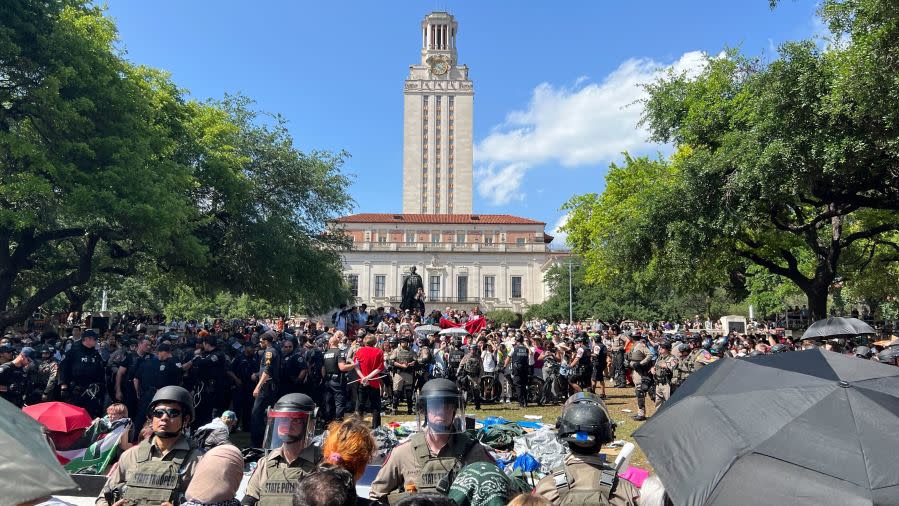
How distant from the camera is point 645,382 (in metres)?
13.1

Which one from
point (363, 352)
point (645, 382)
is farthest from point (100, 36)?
point (645, 382)

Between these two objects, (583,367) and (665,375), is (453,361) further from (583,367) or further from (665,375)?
(665,375)

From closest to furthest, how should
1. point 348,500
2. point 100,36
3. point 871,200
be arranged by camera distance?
point 348,500 → point 871,200 → point 100,36

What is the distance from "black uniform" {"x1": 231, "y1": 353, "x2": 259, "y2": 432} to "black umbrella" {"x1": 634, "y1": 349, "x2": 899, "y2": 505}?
9477 millimetres

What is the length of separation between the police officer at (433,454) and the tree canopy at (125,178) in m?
16.5

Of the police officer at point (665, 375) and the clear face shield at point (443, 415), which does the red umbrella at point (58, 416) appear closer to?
the clear face shield at point (443, 415)

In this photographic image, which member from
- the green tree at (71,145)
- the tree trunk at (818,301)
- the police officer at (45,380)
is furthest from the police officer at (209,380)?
the tree trunk at (818,301)

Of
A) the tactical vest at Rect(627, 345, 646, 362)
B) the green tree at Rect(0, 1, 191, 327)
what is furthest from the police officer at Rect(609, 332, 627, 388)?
the green tree at Rect(0, 1, 191, 327)

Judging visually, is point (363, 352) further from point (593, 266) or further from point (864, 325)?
point (593, 266)

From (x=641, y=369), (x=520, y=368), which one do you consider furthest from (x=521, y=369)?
(x=641, y=369)

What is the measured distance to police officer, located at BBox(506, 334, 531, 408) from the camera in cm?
1470

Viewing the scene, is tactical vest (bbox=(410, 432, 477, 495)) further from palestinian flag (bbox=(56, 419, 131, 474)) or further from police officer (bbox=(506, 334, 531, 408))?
police officer (bbox=(506, 334, 531, 408))

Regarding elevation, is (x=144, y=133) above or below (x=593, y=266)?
above

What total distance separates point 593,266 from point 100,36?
2428cm
